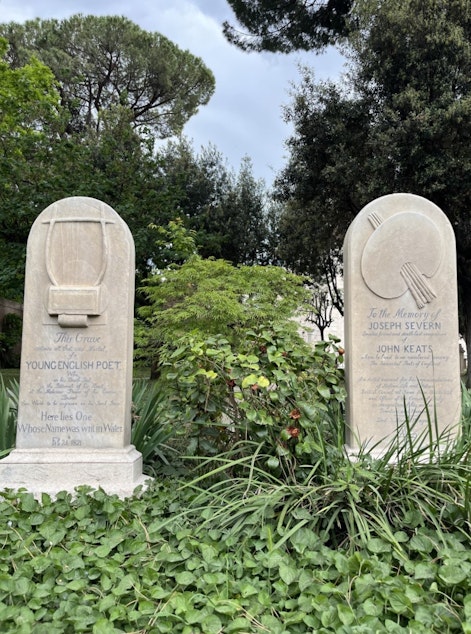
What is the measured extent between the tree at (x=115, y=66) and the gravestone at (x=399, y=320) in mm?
19659

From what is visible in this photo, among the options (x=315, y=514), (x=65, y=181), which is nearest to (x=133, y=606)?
(x=315, y=514)

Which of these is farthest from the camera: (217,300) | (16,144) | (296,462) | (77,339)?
(16,144)

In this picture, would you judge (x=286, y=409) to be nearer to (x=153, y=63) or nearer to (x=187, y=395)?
(x=187, y=395)

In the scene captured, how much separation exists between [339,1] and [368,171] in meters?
5.05

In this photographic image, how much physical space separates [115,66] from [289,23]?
1165 centimetres

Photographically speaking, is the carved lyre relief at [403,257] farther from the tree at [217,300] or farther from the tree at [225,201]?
the tree at [225,201]

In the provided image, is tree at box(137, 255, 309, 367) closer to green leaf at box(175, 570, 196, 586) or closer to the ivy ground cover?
the ivy ground cover

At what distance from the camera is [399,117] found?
11.9 metres

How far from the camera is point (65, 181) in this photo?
1221cm

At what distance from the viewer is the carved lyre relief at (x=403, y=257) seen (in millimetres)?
4395

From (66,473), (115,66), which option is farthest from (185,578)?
(115,66)

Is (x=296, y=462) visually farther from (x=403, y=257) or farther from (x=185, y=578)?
(x=403, y=257)

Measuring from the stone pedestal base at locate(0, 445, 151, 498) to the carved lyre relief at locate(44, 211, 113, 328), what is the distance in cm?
108

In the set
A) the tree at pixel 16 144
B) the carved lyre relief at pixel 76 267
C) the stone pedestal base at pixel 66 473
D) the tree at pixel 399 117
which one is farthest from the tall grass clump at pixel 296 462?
the tree at pixel 399 117
